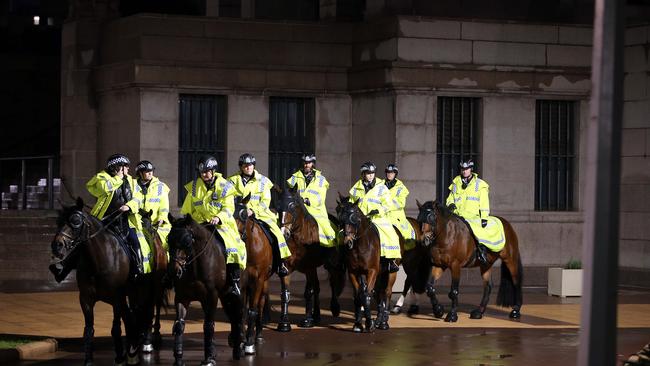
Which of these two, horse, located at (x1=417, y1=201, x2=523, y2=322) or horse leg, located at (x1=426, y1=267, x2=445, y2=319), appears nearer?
horse, located at (x1=417, y1=201, x2=523, y2=322)

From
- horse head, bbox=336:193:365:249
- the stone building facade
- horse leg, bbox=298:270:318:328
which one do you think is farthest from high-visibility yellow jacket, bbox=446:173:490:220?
the stone building facade

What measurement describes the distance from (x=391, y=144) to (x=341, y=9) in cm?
444

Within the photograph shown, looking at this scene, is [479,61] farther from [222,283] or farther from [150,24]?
[222,283]

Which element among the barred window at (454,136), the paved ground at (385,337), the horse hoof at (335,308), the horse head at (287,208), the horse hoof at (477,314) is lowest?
the paved ground at (385,337)

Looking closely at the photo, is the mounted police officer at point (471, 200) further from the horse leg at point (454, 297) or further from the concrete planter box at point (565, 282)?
the concrete planter box at point (565, 282)

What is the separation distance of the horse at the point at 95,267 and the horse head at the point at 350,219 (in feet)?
16.3

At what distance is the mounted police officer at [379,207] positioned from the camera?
23.7m

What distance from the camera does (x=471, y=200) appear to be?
26.0m

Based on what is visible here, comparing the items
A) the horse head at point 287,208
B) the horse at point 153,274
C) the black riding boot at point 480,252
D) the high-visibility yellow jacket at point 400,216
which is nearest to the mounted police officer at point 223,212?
the horse at point 153,274

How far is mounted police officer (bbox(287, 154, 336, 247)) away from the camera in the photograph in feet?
78.4

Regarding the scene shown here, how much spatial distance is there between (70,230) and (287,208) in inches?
215

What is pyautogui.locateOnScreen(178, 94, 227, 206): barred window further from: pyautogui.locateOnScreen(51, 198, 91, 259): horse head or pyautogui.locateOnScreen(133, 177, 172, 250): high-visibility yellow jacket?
pyautogui.locateOnScreen(51, 198, 91, 259): horse head

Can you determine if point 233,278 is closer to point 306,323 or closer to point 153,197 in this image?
point 153,197

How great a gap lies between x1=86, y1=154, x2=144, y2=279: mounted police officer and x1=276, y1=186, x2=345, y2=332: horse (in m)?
3.55
